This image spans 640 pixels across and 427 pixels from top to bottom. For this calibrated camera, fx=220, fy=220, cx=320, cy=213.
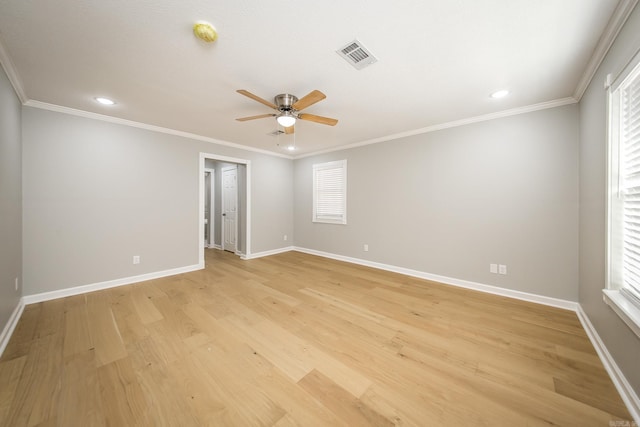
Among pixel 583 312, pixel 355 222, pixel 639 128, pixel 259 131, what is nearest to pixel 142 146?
pixel 259 131

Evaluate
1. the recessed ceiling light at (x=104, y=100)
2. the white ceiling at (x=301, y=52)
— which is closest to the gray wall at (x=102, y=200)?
the white ceiling at (x=301, y=52)

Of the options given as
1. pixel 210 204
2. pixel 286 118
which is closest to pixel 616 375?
pixel 286 118

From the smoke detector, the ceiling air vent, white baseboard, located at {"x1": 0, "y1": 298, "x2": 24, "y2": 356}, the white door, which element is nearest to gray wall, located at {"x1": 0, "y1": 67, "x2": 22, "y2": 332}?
white baseboard, located at {"x1": 0, "y1": 298, "x2": 24, "y2": 356}

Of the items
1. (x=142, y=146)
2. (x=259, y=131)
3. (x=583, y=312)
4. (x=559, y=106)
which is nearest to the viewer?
(x=583, y=312)

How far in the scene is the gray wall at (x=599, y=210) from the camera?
143 centimetres

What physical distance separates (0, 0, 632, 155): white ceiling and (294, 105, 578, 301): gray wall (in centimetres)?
49

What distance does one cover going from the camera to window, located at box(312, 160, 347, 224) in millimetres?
4906

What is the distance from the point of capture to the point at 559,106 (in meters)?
2.67

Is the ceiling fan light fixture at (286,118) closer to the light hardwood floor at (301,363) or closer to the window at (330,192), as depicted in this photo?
the light hardwood floor at (301,363)

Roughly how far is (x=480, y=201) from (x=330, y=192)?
9.40ft

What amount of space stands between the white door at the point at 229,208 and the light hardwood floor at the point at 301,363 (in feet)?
8.83

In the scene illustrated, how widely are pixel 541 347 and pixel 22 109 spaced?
6.14 meters

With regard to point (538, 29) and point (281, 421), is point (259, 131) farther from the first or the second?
point (281, 421)

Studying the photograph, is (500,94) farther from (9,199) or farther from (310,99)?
(9,199)
